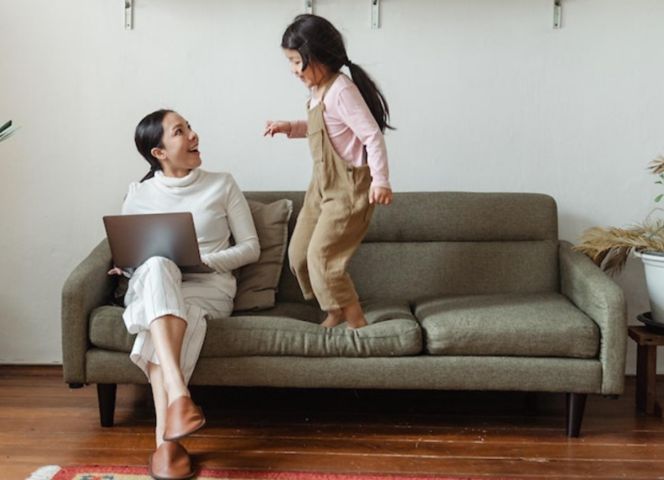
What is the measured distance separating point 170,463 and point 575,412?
1.24 meters

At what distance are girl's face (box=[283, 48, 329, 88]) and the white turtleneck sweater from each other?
0.47 metres

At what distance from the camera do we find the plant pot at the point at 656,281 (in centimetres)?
293

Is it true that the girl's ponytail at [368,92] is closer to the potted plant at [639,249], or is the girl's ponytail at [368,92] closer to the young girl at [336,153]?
the young girl at [336,153]

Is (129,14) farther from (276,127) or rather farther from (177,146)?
(276,127)

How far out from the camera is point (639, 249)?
9.91 ft

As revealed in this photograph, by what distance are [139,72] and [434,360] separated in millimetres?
1621

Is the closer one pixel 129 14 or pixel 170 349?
pixel 170 349

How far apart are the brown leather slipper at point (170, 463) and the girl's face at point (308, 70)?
1.17 meters

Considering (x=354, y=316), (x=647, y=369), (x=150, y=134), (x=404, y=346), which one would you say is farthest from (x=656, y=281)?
(x=150, y=134)

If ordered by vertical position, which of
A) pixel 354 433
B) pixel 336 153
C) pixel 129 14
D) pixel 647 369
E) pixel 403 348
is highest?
pixel 129 14

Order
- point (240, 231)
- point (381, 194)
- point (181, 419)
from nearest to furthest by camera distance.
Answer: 1. point (181, 419)
2. point (381, 194)
3. point (240, 231)

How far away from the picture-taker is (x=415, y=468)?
2449 mm

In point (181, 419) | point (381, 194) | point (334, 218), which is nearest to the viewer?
point (181, 419)

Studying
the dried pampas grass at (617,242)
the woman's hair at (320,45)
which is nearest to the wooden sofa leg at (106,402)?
the woman's hair at (320,45)
